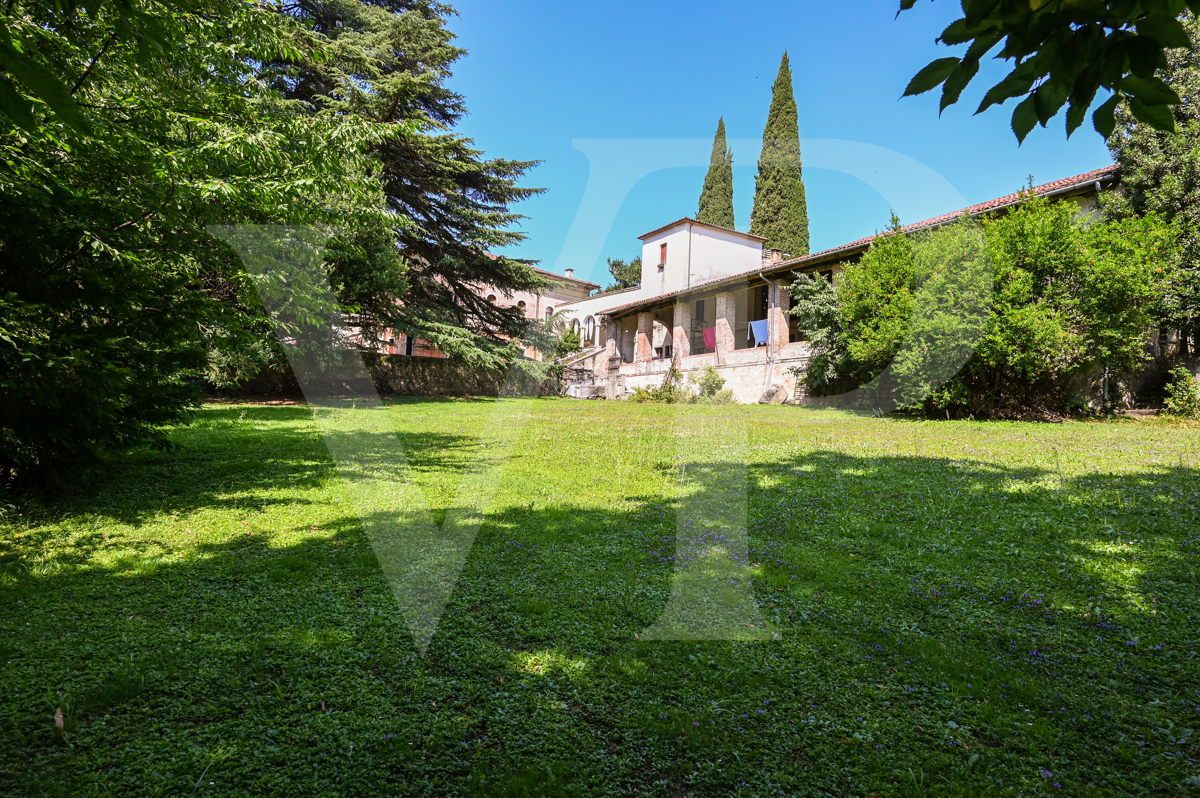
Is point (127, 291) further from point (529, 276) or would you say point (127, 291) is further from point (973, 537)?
point (529, 276)

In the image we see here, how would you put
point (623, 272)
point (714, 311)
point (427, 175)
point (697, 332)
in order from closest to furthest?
point (427, 175) < point (714, 311) < point (697, 332) < point (623, 272)

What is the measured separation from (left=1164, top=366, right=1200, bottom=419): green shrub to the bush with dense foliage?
0.94 m

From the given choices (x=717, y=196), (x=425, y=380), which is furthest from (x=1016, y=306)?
(x=717, y=196)

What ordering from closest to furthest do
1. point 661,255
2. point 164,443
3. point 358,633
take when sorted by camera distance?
point 358,633
point 164,443
point 661,255

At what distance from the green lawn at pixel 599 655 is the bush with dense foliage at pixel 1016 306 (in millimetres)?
8192

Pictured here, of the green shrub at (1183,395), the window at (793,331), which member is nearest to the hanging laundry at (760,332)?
the window at (793,331)

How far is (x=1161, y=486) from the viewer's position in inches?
233

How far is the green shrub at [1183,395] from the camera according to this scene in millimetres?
13227

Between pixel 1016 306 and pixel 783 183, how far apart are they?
23448mm

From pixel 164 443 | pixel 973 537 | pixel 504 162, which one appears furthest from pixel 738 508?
pixel 504 162

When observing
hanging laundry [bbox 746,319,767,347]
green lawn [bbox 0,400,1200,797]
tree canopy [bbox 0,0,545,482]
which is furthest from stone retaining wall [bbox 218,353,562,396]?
green lawn [bbox 0,400,1200,797]

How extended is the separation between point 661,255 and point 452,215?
14076 millimetres

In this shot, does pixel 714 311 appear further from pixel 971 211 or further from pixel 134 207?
pixel 134 207

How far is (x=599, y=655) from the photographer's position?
2930mm
